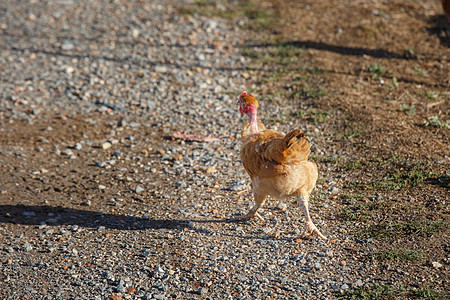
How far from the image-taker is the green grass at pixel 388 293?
4109 millimetres

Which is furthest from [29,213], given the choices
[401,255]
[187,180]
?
[401,255]

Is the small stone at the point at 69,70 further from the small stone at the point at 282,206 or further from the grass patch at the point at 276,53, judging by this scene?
the small stone at the point at 282,206

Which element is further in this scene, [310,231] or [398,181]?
[398,181]

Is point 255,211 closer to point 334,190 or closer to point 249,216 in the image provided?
point 249,216

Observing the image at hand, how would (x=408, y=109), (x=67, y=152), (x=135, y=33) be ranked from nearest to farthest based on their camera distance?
(x=67, y=152) < (x=408, y=109) < (x=135, y=33)

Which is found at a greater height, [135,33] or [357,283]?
[135,33]

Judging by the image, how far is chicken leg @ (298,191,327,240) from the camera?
15.8ft

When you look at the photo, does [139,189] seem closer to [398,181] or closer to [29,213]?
[29,213]

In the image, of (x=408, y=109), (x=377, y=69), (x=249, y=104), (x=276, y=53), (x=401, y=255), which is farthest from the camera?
(x=276, y=53)

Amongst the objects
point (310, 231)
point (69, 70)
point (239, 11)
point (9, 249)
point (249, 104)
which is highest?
point (239, 11)

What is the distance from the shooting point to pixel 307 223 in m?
4.90

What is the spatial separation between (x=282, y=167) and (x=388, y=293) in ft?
4.78

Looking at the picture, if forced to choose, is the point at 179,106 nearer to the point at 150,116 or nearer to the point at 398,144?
the point at 150,116

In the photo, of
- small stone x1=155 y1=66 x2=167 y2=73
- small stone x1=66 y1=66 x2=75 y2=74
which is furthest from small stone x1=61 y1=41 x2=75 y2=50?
small stone x1=155 y1=66 x2=167 y2=73
